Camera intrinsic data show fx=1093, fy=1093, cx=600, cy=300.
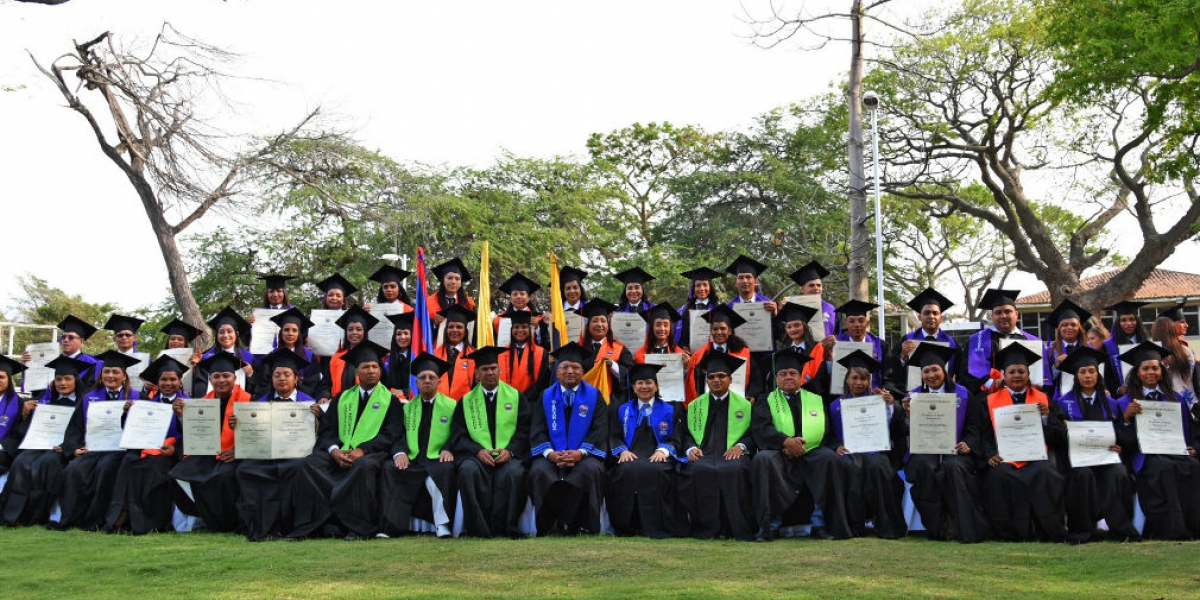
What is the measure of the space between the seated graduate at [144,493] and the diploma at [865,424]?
580 cm

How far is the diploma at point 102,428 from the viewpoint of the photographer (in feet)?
32.3

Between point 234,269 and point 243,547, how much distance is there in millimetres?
20253

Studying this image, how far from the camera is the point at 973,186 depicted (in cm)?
2820

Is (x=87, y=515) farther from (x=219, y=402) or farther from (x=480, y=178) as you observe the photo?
(x=480, y=178)

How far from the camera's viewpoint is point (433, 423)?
9281 mm

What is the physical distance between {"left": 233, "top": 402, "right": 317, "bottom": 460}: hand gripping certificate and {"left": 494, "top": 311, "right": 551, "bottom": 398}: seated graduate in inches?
81.6

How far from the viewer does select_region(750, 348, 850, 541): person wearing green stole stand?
8.62 m

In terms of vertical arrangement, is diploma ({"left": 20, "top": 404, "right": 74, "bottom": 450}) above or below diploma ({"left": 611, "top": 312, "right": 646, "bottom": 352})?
below

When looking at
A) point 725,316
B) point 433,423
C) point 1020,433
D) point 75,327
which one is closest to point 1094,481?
point 1020,433

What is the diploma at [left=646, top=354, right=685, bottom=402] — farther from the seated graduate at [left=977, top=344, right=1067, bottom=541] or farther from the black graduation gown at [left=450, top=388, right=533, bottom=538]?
the seated graduate at [left=977, top=344, right=1067, bottom=541]

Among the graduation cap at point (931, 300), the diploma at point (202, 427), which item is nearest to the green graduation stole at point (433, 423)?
the diploma at point (202, 427)

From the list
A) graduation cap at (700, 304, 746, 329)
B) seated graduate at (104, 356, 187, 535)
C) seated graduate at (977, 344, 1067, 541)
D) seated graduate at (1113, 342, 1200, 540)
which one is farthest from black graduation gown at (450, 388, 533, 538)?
seated graduate at (1113, 342, 1200, 540)

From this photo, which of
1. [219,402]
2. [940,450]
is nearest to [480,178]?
[219,402]

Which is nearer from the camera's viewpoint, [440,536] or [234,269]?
[440,536]
